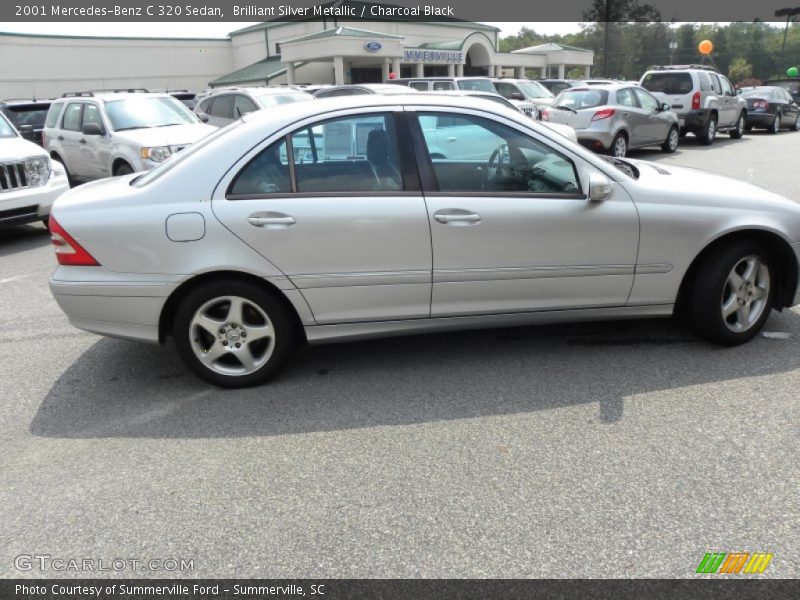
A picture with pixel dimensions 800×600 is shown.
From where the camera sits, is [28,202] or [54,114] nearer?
[28,202]

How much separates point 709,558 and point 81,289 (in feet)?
11.7

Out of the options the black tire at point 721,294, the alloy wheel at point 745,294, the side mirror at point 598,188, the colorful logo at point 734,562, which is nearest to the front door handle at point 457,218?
the side mirror at point 598,188

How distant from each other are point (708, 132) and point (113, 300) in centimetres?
1726

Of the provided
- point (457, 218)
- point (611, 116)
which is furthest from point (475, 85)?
point (457, 218)

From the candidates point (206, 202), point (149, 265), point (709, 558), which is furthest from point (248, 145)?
point (709, 558)

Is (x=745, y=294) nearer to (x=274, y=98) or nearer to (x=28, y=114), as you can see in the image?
(x=274, y=98)

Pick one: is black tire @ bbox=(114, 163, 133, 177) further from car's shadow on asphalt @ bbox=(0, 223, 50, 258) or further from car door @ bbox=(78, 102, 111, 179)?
car's shadow on asphalt @ bbox=(0, 223, 50, 258)

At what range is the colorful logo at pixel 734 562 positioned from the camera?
8.20 feet

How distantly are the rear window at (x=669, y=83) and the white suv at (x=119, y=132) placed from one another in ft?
40.0

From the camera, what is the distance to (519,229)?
401 centimetres

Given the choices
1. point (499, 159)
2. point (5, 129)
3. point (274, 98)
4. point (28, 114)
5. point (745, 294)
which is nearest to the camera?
point (499, 159)

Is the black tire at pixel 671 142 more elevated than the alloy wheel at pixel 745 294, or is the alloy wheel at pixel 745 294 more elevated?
the black tire at pixel 671 142

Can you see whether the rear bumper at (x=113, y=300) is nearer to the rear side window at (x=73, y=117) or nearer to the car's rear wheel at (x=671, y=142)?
the rear side window at (x=73, y=117)

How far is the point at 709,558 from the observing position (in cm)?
255
